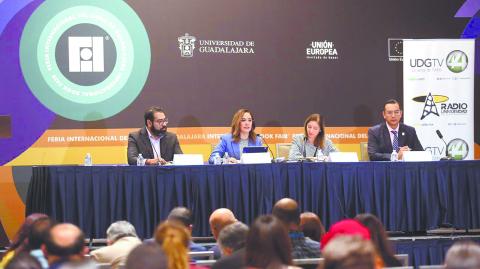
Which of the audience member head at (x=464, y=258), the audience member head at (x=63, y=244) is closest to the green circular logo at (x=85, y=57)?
the audience member head at (x=63, y=244)

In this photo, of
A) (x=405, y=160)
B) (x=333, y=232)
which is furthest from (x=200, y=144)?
(x=333, y=232)

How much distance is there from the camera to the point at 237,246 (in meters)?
4.57

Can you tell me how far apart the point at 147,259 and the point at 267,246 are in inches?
30.9

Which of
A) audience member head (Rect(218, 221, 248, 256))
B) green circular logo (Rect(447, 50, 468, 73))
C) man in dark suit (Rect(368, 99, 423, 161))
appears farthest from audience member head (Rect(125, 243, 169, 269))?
green circular logo (Rect(447, 50, 468, 73))

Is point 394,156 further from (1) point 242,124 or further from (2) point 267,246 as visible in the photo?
(2) point 267,246

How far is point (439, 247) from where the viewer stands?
7566mm

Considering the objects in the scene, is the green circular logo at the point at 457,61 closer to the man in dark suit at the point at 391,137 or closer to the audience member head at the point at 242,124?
the man in dark suit at the point at 391,137

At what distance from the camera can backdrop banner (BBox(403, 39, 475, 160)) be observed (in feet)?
33.1

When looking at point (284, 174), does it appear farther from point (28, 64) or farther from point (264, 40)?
point (28, 64)

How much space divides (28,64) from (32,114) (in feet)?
2.07

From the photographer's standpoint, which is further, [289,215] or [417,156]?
[417,156]

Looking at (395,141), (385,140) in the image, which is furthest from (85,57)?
(395,141)

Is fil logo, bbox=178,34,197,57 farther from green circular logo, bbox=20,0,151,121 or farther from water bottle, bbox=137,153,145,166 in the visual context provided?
water bottle, bbox=137,153,145,166

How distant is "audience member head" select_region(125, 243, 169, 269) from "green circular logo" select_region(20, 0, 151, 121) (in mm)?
6687
